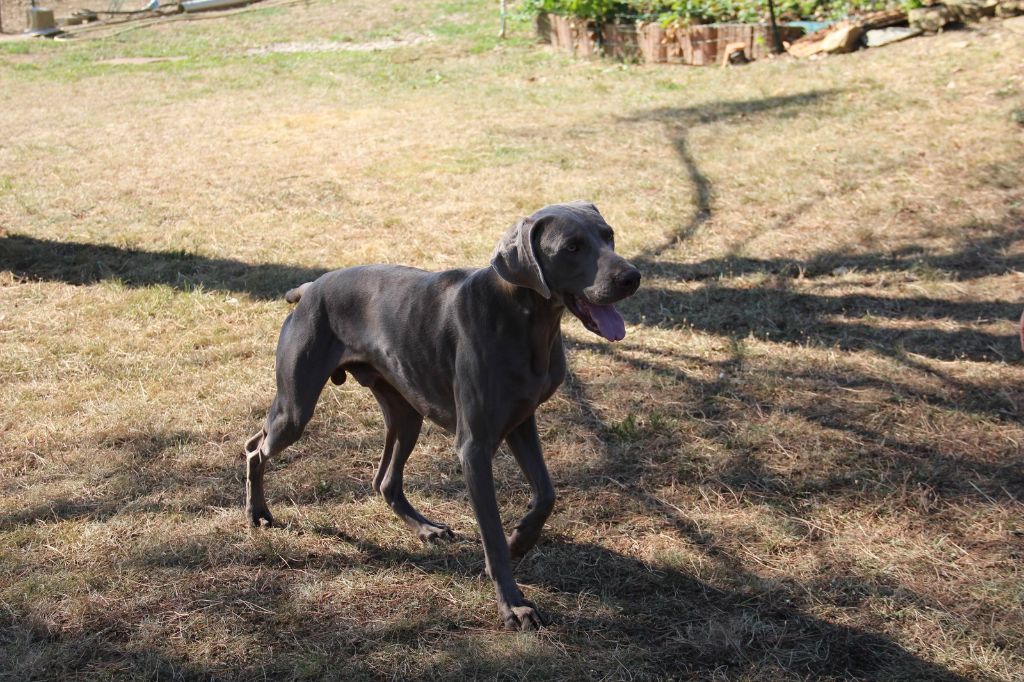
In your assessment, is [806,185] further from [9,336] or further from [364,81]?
[364,81]

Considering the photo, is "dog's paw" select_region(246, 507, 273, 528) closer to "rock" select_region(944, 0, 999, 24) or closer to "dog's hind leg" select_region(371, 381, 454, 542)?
"dog's hind leg" select_region(371, 381, 454, 542)

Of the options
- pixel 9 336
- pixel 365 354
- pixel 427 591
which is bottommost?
pixel 427 591

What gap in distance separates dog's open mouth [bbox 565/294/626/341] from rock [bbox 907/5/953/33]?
32.2 feet

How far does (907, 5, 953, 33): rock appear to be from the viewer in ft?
37.2

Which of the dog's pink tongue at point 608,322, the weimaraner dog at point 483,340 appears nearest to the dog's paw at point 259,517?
the weimaraner dog at point 483,340

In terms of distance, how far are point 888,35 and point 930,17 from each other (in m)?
0.46

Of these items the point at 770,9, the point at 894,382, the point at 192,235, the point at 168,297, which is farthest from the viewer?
the point at 770,9

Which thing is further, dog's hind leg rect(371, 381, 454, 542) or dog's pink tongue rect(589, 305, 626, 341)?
dog's hind leg rect(371, 381, 454, 542)

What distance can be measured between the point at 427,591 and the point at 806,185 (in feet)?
19.2

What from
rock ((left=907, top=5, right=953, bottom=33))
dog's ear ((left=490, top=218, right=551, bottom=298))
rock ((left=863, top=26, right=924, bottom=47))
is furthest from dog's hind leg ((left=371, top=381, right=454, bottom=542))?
rock ((left=907, top=5, right=953, bottom=33))

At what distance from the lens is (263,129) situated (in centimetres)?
1163

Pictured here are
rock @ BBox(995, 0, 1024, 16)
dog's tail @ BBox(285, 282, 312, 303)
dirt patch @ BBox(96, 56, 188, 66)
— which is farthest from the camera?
dirt patch @ BBox(96, 56, 188, 66)

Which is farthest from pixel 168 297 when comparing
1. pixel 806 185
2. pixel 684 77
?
pixel 684 77

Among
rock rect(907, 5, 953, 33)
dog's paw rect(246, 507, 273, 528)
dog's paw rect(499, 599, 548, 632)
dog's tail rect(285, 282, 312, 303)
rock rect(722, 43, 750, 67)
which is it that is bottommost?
dog's paw rect(499, 599, 548, 632)
